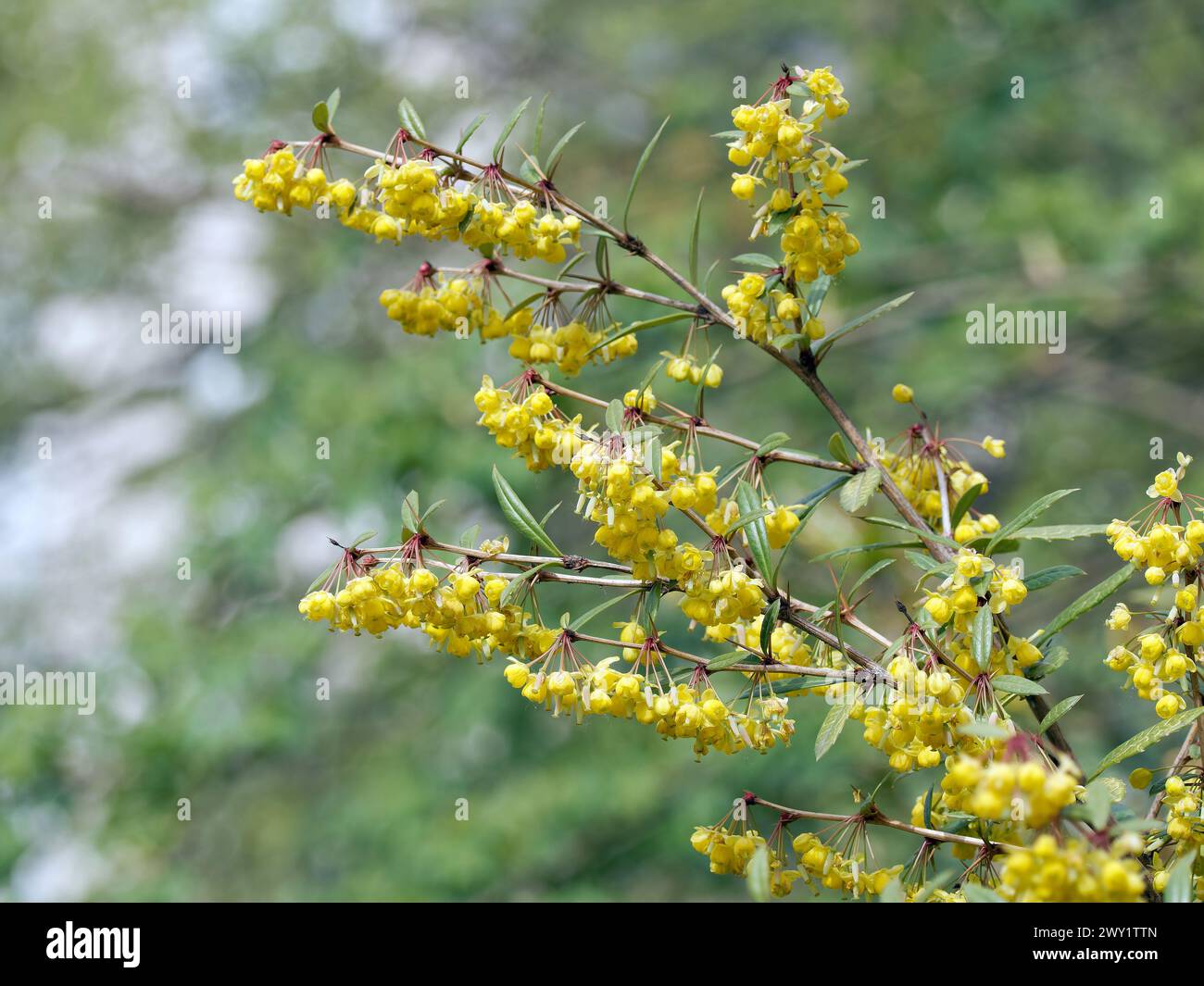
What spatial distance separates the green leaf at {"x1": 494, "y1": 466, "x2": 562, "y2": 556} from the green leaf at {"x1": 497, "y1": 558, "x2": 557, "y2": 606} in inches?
1.7

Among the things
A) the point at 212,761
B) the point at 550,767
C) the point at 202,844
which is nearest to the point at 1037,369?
the point at 550,767

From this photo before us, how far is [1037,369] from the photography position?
6.13 metres

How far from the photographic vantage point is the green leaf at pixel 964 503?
1.31m

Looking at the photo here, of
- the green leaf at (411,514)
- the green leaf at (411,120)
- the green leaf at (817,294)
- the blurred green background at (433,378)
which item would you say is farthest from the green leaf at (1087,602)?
the blurred green background at (433,378)

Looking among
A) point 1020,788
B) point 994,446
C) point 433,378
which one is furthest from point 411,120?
point 433,378

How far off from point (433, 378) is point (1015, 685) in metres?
4.17

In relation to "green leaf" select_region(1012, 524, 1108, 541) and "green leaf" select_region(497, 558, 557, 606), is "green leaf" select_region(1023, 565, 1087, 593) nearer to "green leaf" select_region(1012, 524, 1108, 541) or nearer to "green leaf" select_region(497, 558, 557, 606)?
"green leaf" select_region(1012, 524, 1108, 541)

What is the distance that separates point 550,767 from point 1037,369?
315 cm

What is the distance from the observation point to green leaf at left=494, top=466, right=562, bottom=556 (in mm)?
1317

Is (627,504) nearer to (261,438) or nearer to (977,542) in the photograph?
(977,542)

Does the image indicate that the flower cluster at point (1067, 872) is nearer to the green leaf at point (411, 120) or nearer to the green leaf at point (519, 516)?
the green leaf at point (519, 516)

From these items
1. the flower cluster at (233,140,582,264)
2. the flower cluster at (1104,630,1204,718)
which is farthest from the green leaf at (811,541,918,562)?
the flower cluster at (233,140,582,264)

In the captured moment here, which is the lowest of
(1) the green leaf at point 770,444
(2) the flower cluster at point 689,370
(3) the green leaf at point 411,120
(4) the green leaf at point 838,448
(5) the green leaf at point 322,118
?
(1) the green leaf at point 770,444

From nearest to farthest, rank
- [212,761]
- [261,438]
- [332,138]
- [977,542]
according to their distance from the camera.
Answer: [977,542] < [332,138] < [212,761] < [261,438]
